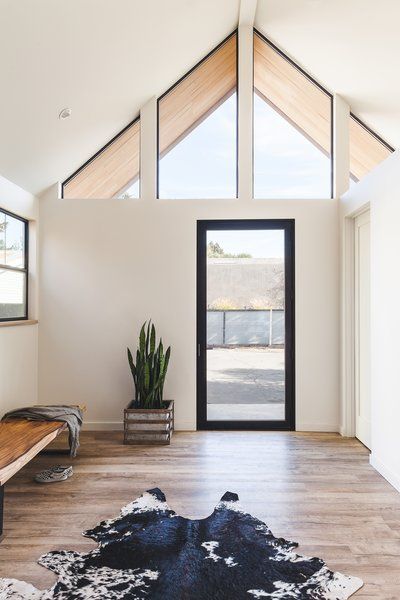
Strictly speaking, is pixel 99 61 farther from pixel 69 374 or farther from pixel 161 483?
pixel 161 483

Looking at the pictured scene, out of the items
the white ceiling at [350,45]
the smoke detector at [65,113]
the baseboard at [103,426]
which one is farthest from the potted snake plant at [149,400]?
the white ceiling at [350,45]

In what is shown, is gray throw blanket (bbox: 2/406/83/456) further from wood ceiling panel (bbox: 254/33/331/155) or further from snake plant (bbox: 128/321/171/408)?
wood ceiling panel (bbox: 254/33/331/155)

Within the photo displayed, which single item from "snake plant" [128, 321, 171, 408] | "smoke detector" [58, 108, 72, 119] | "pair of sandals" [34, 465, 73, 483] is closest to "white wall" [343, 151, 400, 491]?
"snake plant" [128, 321, 171, 408]

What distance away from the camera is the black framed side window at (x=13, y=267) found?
412 cm

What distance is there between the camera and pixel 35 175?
4.30 m

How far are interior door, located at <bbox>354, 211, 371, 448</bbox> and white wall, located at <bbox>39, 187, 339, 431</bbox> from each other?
0.39 meters

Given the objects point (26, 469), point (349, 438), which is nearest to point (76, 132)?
point (26, 469)

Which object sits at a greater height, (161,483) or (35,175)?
(35,175)

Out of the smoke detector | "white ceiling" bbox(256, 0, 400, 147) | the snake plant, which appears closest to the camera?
"white ceiling" bbox(256, 0, 400, 147)

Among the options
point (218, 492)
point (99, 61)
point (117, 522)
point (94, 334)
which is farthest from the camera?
point (94, 334)

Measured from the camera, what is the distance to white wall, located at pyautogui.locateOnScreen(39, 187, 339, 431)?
465cm

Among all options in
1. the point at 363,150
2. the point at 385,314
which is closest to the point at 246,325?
the point at 385,314

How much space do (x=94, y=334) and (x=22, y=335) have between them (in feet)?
2.33

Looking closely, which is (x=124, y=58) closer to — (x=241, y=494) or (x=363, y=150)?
(x=363, y=150)
